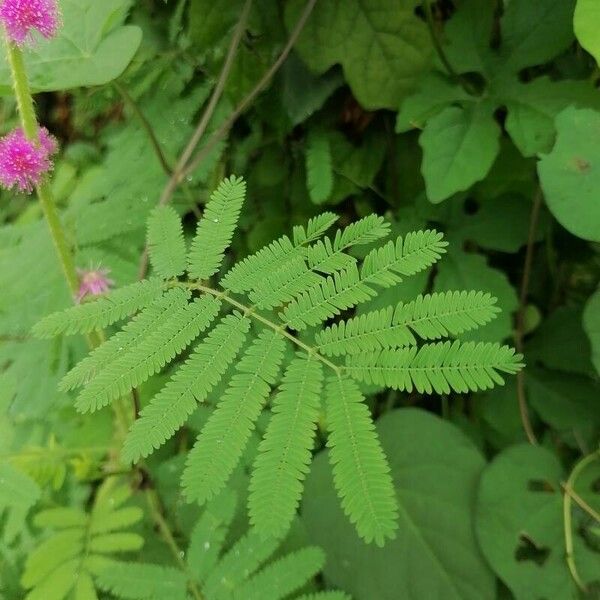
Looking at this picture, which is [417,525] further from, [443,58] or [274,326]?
[443,58]

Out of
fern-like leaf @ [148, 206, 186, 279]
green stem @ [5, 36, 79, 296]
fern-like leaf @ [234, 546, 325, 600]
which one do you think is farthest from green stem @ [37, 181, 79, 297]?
fern-like leaf @ [234, 546, 325, 600]

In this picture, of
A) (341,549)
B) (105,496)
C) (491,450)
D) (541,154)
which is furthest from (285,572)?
(541,154)

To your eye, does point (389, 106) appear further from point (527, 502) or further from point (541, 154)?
point (527, 502)

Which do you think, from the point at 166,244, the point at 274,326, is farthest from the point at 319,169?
the point at 274,326

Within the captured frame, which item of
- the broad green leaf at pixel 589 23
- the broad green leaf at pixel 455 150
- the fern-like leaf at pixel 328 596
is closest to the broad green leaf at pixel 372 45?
the broad green leaf at pixel 455 150

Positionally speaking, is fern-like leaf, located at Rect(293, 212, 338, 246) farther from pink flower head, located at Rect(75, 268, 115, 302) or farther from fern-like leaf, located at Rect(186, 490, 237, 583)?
fern-like leaf, located at Rect(186, 490, 237, 583)

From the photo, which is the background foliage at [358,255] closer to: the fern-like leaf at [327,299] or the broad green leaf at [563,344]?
the broad green leaf at [563,344]
